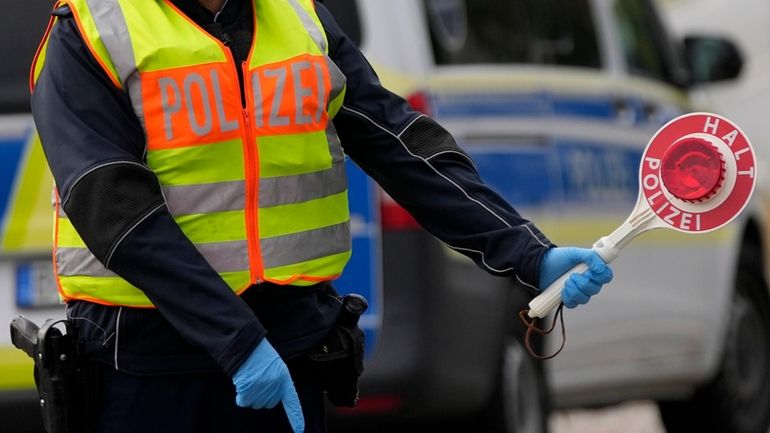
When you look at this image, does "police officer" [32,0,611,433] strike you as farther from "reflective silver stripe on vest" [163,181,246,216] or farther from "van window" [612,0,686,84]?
"van window" [612,0,686,84]

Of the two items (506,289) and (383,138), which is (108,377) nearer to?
(383,138)

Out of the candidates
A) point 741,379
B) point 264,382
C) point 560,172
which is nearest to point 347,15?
point 560,172

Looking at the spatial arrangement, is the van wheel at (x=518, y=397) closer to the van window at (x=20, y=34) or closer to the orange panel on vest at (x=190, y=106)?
the van window at (x=20, y=34)

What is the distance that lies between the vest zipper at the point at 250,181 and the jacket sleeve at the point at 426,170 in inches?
12.4

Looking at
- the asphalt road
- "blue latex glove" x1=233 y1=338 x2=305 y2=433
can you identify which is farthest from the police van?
"blue latex glove" x1=233 y1=338 x2=305 y2=433

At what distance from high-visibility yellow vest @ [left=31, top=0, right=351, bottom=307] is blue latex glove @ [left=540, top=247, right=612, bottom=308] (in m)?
0.42

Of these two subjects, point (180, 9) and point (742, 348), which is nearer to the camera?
point (180, 9)

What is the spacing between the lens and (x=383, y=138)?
390 cm

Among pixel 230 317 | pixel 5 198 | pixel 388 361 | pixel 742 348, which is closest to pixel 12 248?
pixel 5 198

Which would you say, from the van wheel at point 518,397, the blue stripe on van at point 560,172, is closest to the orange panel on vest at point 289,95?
the blue stripe on van at point 560,172

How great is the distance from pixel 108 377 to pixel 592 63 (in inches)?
151

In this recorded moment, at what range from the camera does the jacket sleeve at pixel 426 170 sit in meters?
3.84

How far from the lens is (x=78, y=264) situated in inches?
143

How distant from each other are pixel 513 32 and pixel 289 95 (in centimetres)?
312
